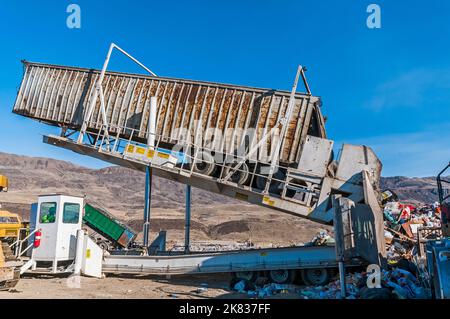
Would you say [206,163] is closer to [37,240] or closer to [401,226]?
[37,240]

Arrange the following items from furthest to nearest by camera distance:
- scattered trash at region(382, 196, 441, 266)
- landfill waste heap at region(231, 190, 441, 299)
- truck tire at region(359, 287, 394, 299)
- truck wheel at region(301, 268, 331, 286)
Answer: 1. scattered trash at region(382, 196, 441, 266)
2. truck wheel at region(301, 268, 331, 286)
3. landfill waste heap at region(231, 190, 441, 299)
4. truck tire at region(359, 287, 394, 299)

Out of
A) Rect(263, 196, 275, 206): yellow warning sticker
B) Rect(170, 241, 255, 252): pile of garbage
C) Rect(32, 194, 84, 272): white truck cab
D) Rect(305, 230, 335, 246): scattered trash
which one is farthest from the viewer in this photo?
Rect(170, 241, 255, 252): pile of garbage

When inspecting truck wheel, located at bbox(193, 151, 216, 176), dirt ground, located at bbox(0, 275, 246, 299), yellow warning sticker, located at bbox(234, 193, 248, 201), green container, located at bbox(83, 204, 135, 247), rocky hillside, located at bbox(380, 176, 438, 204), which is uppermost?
rocky hillside, located at bbox(380, 176, 438, 204)

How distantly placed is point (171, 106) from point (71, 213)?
3704 millimetres

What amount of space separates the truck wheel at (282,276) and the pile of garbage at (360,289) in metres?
0.21

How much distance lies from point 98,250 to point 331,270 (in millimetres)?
5436

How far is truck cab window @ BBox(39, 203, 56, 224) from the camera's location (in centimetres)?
870

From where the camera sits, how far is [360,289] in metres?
5.82

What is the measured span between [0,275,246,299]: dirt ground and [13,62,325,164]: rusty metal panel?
3.31 meters

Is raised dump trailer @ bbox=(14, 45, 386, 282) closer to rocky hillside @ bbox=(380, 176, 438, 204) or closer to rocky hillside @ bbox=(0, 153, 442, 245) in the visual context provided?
rocky hillside @ bbox=(0, 153, 442, 245)

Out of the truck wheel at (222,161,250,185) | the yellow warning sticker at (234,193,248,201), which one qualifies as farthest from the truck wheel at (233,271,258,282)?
the truck wheel at (222,161,250,185)
